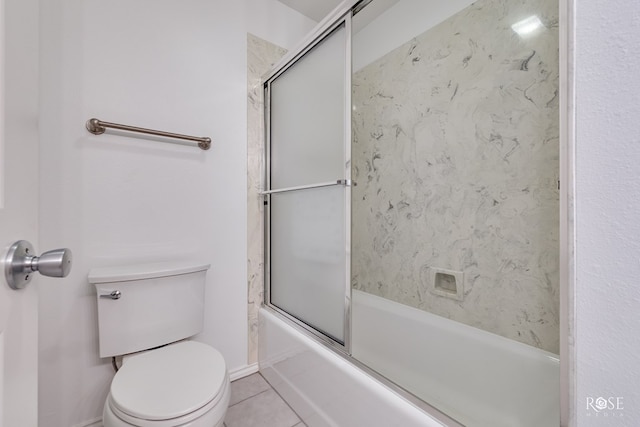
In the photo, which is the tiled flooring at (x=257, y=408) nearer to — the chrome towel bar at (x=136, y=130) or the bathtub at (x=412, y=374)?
the bathtub at (x=412, y=374)

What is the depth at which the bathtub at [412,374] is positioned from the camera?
39.7 inches

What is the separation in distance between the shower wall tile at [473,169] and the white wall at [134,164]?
3.17ft

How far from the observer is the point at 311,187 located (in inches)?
55.2

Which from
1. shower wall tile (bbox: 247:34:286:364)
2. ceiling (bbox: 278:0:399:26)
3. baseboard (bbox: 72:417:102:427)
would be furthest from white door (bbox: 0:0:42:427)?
ceiling (bbox: 278:0:399:26)

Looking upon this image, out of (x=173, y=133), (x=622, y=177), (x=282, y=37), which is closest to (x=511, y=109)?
(x=622, y=177)

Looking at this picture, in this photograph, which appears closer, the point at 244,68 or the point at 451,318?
the point at 451,318

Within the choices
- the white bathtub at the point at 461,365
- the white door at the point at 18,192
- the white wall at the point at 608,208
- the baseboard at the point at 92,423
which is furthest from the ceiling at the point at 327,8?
the baseboard at the point at 92,423

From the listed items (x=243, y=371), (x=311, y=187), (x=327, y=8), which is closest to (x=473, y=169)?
(x=311, y=187)

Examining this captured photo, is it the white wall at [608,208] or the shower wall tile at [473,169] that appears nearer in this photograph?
the white wall at [608,208]

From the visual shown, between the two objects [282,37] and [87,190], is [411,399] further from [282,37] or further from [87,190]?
[282,37]

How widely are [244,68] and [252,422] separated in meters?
1.97

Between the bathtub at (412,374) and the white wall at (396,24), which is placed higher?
the white wall at (396,24)

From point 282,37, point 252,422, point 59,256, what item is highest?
point 282,37

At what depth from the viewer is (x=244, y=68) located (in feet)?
5.72
